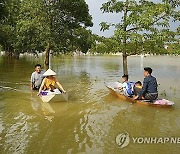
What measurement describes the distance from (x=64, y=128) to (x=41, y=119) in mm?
1395

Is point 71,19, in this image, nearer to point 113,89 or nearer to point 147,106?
point 113,89

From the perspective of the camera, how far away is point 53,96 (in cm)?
1177

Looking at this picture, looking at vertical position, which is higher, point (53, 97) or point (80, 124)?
point (53, 97)

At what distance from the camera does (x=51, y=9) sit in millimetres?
21703

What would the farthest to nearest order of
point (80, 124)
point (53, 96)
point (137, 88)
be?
point (137, 88) < point (53, 96) < point (80, 124)

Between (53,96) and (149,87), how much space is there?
13.4ft

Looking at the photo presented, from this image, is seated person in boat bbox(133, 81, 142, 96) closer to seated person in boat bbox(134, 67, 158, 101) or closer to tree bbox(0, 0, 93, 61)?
seated person in boat bbox(134, 67, 158, 101)

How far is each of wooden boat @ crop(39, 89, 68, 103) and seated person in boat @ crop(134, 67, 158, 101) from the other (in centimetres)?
341

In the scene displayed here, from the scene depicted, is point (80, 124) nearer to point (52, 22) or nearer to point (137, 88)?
point (137, 88)

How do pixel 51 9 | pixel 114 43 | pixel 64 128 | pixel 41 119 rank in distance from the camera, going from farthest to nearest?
1. pixel 51 9
2. pixel 114 43
3. pixel 41 119
4. pixel 64 128

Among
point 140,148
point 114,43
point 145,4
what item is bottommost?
point 140,148

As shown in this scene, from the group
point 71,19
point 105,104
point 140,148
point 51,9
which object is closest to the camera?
point 140,148

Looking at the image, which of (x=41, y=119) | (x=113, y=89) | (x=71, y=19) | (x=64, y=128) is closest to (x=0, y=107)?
(x=41, y=119)

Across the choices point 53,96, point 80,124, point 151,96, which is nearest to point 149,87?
point 151,96
